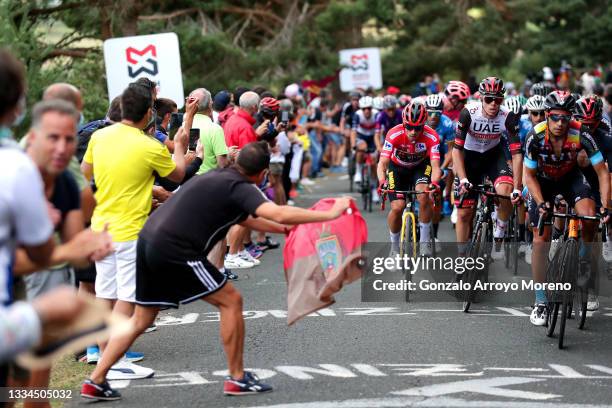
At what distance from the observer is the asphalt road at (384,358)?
8.27 meters

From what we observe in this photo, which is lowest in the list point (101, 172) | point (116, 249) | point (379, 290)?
point (379, 290)

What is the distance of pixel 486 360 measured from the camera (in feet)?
31.3

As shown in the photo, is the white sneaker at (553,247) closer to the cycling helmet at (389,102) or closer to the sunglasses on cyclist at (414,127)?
the sunglasses on cyclist at (414,127)

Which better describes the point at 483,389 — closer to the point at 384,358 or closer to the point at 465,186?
the point at 384,358

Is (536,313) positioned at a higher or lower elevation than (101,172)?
lower

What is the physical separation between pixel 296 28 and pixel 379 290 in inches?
1008

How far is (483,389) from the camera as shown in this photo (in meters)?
8.43

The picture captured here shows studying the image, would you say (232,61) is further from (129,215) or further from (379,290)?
(129,215)

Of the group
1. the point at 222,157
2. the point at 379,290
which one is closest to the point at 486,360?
the point at 379,290

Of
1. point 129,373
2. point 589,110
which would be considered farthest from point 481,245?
point 129,373

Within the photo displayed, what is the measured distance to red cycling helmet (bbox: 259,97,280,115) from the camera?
15.8m

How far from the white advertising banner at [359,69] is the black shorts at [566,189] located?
28.4m

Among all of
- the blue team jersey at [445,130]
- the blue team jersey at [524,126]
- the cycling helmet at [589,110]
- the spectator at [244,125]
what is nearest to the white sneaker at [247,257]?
the spectator at [244,125]

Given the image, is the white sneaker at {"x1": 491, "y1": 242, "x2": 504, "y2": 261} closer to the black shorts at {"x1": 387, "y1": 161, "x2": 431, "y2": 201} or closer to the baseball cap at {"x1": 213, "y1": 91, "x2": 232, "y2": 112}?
the black shorts at {"x1": 387, "y1": 161, "x2": 431, "y2": 201}
